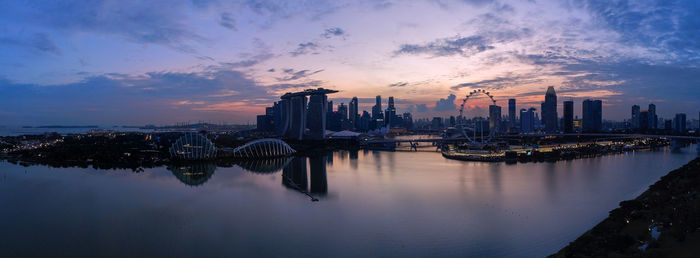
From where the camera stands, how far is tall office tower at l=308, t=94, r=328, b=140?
29062 millimetres

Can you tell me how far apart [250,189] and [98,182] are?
15.6 feet

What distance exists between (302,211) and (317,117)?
21.8 meters

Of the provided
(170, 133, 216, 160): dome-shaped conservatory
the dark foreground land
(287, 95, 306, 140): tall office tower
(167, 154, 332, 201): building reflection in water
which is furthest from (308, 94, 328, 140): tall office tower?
the dark foreground land

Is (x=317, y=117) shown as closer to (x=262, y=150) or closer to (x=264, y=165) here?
(x=262, y=150)

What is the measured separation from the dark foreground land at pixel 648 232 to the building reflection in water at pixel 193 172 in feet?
31.4

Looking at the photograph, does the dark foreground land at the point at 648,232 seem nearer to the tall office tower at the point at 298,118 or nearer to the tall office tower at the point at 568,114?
the tall office tower at the point at 298,118

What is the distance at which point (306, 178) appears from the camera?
40.6 feet

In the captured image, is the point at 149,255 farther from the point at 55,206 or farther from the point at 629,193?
the point at 629,193

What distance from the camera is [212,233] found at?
20.7ft

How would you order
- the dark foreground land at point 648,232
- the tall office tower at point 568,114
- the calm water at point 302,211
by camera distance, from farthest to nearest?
1. the tall office tower at point 568,114
2. the calm water at point 302,211
3. the dark foreground land at point 648,232

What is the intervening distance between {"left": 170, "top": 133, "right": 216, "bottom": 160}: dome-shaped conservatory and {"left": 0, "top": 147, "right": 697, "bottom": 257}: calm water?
2.52 meters

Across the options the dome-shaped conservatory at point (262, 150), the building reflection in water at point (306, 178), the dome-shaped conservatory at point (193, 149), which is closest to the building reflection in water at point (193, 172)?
the dome-shaped conservatory at point (193, 149)

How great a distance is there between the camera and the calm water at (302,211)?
18.8 feet

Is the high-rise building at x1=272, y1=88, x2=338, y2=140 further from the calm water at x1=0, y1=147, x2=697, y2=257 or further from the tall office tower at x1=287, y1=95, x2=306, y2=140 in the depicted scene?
the calm water at x1=0, y1=147, x2=697, y2=257
